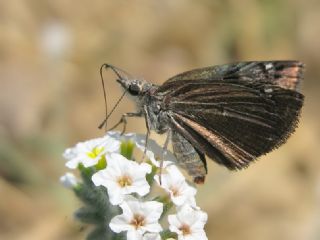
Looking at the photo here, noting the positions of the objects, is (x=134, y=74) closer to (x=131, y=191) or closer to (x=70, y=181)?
(x=70, y=181)

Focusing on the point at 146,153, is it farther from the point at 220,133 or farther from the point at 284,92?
the point at 284,92

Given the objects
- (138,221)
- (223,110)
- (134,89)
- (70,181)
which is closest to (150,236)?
(138,221)

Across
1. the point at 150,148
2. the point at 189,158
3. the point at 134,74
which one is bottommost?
the point at 189,158

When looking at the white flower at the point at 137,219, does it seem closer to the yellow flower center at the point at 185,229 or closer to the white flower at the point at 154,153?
the yellow flower center at the point at 185,229

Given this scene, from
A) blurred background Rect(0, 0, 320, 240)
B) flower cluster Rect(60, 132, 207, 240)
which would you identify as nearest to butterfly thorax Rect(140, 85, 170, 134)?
flower cluster Rect(60, 132, 207, 240)

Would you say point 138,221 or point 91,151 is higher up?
point 91,151

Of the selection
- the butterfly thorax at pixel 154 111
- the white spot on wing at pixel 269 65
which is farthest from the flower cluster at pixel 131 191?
the white spot on wing at pixel 269 65

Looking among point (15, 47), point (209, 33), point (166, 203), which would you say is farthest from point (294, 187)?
point (166, 203)

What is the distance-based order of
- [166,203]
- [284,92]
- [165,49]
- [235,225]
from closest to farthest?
1. [166,203]
2. [284,92]
3. [235,225]
4. [165,49]
